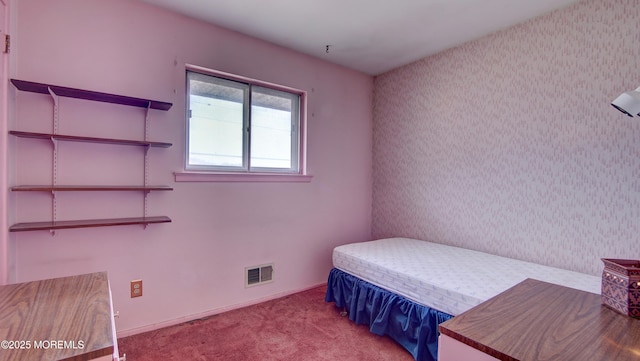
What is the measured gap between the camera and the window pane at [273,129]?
8.97ft

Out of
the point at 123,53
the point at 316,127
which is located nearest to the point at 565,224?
the point at 316,127

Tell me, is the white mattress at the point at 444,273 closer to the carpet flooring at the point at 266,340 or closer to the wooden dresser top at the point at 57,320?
the carpet flooring at the point at 266,340

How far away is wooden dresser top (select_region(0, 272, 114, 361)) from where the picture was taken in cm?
74

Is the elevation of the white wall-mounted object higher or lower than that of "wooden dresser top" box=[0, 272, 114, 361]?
higher

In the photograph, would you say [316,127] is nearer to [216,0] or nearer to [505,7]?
[216,0]

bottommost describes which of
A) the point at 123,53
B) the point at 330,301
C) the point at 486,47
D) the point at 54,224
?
the point at 330,301

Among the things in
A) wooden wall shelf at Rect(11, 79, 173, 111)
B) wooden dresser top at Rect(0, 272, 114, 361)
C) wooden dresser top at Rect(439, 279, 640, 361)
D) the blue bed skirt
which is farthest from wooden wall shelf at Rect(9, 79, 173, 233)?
wooden dresser top at Rect(439, 279, 640, 361)

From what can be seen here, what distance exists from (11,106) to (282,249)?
2145 mm

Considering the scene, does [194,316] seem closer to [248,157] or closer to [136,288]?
[136,288]

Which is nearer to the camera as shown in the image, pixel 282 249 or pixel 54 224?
pixel 54 224

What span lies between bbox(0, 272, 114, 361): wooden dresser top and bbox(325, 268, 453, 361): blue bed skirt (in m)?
1.69

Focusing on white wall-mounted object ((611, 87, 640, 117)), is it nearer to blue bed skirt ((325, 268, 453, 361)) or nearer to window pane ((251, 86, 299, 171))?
blue bed skirt ((325, 268, 453, 361))

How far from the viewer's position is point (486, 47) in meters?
2.56

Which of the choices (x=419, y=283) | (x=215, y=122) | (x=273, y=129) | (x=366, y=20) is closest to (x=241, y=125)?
(x=215, y=122)
